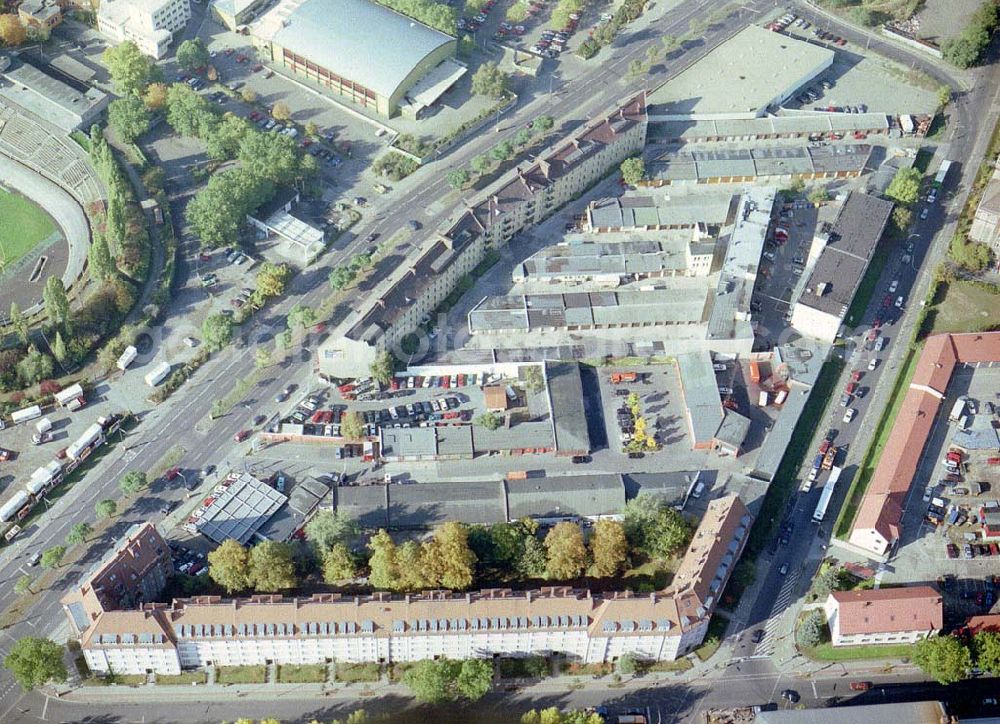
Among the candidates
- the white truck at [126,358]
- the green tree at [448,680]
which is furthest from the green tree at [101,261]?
the green tree at [448,680]

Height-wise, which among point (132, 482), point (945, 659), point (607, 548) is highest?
point (132, 482)

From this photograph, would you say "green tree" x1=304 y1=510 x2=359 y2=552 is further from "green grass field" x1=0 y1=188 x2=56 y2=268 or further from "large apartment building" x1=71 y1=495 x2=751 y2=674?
"green grass field" x1=0 y1=188 x2=56 y2=268

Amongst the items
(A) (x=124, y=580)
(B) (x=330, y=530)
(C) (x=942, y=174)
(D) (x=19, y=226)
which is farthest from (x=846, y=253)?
(D) (x=19, y=226)

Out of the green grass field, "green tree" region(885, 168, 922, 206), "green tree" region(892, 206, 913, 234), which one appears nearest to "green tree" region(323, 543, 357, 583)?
the green grass field

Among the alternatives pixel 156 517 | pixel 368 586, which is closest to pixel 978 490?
pixel 368 586

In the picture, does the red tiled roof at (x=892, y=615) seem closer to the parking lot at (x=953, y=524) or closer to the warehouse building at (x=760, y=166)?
the parking lot at (x=953, y=524)

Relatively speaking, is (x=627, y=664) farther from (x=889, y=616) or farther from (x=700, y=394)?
(x=700, y=394)
